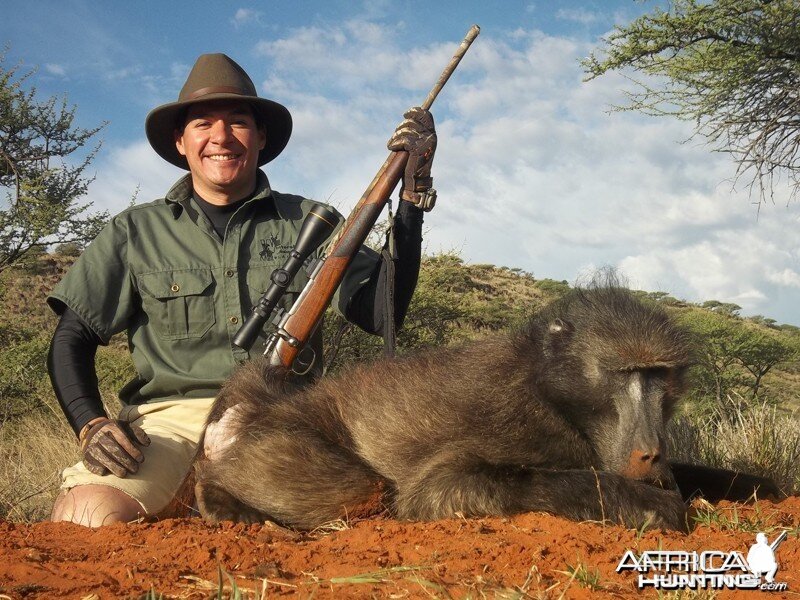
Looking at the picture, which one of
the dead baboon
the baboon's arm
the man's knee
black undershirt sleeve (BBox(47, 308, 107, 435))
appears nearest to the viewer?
the baboon's arm

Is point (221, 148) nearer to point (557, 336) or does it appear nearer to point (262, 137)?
point (262, 137)

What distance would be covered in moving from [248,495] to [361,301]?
1.71 m

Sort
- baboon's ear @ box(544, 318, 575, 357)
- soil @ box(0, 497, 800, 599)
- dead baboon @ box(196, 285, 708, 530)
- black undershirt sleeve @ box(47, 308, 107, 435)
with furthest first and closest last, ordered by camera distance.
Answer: black undershirt sleeve @ box(47, 308, 107, 435) → baboon's ear @ box(544, 318, 575, 357) → dead baboon @ box(196, 285, 708, 530) → soil @ box(0, 497, 800, 599)

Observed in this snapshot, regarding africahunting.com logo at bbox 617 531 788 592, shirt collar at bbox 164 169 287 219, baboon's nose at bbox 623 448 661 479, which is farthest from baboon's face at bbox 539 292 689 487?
shirt collar at bbox 164 169 287 219

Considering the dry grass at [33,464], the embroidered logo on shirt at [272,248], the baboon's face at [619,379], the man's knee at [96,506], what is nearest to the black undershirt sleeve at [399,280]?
the embroidered logo on shirt at [272,248]

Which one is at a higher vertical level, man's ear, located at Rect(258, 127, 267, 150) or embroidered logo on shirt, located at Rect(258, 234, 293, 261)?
man's ear, located at Rect(258, 127, 267, 150)

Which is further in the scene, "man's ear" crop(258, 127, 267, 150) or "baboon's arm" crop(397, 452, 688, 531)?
"man's ear" crop(258, 127, 267, 150)

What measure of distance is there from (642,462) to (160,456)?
2.47m

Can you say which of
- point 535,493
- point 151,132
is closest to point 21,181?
point 151,132

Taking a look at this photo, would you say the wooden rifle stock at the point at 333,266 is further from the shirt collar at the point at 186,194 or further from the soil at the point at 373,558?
the soil at the point at 373,558

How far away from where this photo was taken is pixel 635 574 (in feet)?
7.32

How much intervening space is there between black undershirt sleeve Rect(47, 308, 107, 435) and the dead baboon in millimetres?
854

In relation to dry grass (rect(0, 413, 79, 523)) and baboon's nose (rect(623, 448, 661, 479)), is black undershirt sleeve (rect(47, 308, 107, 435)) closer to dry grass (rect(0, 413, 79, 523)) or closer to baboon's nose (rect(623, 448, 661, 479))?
dry grass (rect(0, 413, 79, 523))

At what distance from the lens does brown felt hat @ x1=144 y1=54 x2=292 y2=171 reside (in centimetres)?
465
